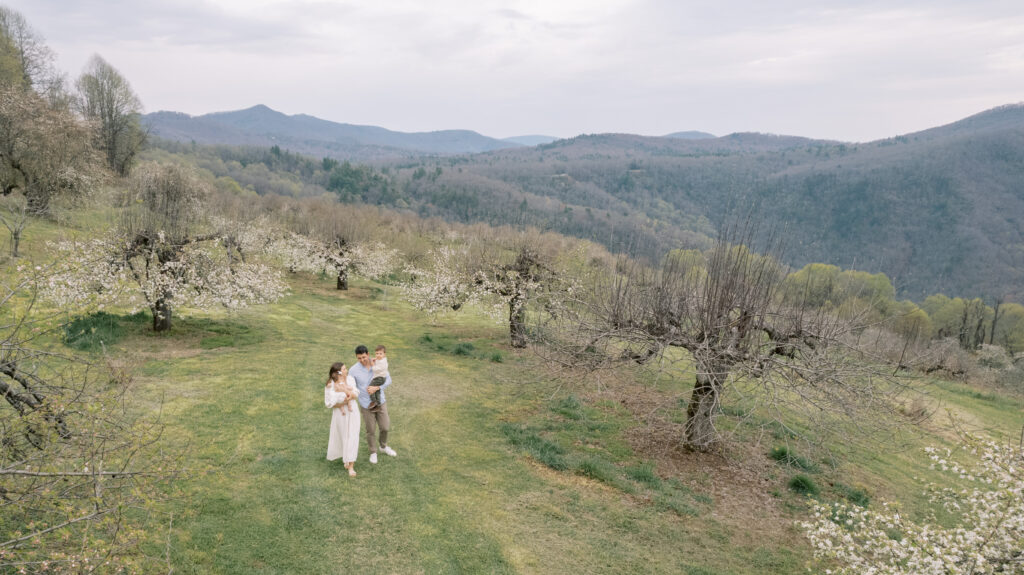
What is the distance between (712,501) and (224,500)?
938 centimetres

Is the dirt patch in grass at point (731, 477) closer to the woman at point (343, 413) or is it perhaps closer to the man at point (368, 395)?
the man at point (368, 395)

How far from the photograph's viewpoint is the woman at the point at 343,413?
9359 mm

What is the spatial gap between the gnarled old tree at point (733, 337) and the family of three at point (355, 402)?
4.56 m

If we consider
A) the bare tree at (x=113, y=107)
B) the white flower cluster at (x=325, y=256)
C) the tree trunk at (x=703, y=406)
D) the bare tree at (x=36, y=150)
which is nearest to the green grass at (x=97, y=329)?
the white flower cluster at (x=325, y=256)

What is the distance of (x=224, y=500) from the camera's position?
27.7ft

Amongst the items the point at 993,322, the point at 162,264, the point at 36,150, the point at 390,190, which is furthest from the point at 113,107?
the point at 993,322

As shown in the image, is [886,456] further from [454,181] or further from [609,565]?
[454,181]

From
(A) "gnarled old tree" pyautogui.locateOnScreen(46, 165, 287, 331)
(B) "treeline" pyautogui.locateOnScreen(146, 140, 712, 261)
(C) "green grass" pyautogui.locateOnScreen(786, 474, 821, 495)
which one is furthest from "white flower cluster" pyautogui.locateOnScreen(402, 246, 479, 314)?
(B) "treeline" pyautogui.locateOnScreen(146, 140, 712, 261)

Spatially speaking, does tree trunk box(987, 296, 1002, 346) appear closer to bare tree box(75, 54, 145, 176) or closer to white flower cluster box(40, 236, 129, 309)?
white flower cluster box(40, 236, 129, 309)

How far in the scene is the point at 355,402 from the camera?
9758mm

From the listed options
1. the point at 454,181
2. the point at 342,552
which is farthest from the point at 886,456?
the point at 454,181

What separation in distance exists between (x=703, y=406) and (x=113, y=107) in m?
75.7

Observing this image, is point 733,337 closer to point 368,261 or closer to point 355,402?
point 355,402

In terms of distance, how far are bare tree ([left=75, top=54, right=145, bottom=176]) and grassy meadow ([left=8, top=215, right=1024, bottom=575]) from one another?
175 feet
